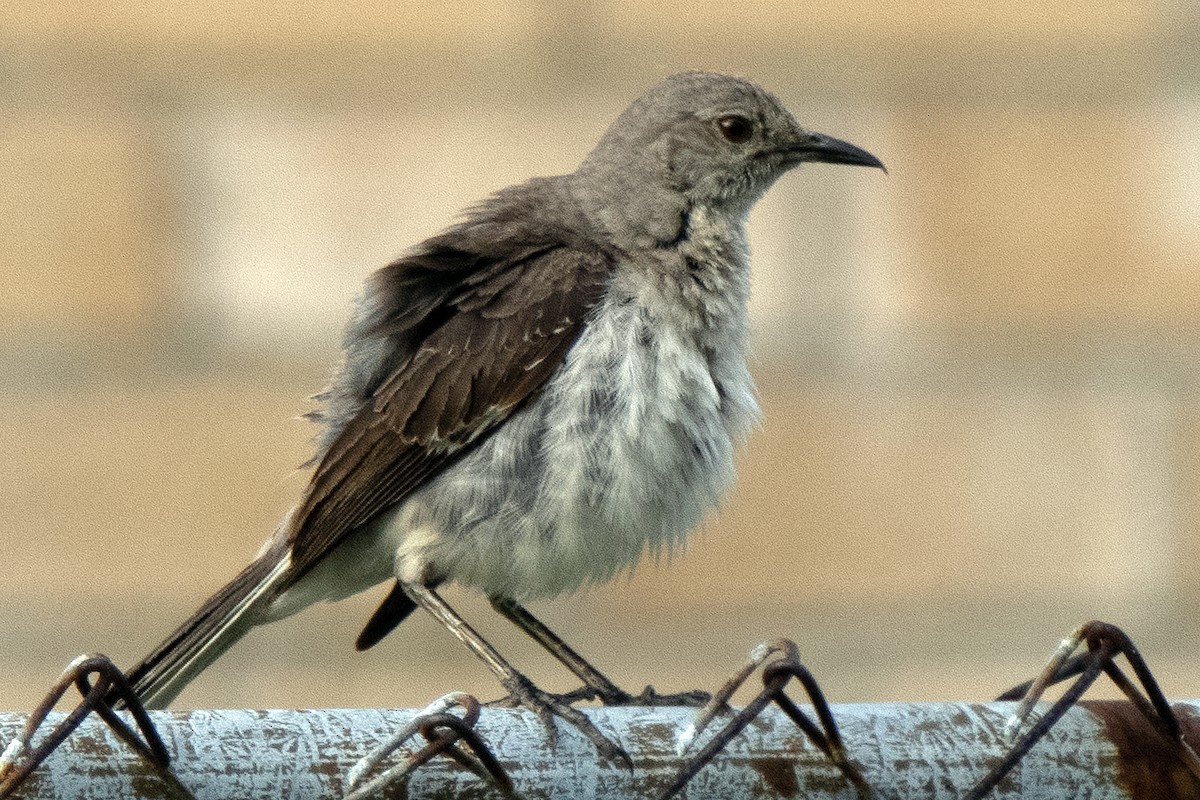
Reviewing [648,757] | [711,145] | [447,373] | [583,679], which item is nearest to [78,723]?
[648,757]

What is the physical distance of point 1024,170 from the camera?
20.5 ft

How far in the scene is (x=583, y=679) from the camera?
437cm

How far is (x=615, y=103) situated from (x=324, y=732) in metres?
4.17

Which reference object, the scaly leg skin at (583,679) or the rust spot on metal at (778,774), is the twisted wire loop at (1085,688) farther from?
the scaly leg skin at (583,679)

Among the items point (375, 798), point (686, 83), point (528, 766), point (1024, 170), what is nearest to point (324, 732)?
point (375, 798)

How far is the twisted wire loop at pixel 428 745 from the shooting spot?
225cm

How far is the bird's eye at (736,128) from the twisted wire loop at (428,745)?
259cm

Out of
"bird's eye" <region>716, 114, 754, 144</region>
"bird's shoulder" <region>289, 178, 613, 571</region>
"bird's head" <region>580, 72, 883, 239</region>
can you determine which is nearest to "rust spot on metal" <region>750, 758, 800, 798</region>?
"bird's shoulder" <region>289, 178, 613, 571</region>

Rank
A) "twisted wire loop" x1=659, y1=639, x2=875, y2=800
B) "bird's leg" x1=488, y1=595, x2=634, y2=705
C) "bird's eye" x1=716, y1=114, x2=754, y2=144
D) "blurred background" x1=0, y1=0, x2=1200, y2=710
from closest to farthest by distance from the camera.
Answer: "twisted wire loop" x1=659, y1=639, x2=875, y2=800 → "bird's leg" x1=488, y1=595, x2=634, y2=705 → "bird's eye" x1=716, y1=114, x2=754, y2=144 → "blurred background" x1=0, y1=0, x2=1200, y2=710

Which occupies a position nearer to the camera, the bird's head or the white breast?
the white breast

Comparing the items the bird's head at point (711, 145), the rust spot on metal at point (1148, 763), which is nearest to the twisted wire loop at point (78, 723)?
the rust spot on metal at point (1148, 763)

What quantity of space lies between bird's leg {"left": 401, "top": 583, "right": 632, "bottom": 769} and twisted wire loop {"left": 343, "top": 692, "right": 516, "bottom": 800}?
99 mm

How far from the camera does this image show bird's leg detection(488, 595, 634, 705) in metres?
4.13

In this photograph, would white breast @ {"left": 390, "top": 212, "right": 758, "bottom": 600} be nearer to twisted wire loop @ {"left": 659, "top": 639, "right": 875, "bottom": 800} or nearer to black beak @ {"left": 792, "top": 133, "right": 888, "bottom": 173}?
black beak @ {"left": 792, "top": 133, "right": 888, "bottom": 173}
